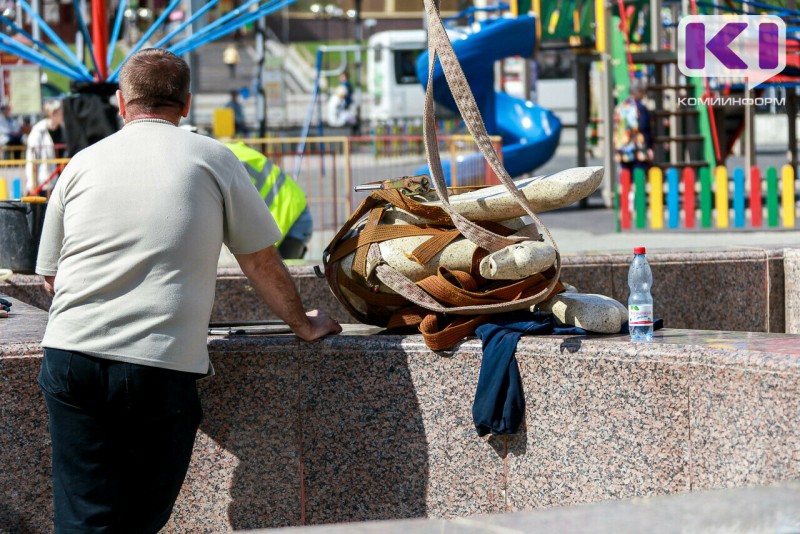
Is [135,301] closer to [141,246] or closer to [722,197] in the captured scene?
[141,246]

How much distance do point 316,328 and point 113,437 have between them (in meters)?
0.92

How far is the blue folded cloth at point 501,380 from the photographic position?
13.9ft

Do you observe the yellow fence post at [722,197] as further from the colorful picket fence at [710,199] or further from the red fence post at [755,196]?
the red fence post at [755,196]

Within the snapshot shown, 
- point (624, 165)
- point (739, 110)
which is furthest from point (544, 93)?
point (624, 165)

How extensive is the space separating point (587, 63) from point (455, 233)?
13809 mm

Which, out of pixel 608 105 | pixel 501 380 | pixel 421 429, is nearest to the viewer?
pixel 501 380

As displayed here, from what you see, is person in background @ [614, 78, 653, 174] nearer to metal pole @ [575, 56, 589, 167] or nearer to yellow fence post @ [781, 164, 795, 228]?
metal pole @ [575, 56, 589, 167]

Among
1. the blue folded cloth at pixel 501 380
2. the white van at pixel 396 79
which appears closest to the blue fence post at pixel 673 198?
the blue folded cloth at pixel 501 380

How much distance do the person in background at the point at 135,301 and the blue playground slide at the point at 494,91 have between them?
11.6m

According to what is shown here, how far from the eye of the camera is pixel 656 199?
14000mm

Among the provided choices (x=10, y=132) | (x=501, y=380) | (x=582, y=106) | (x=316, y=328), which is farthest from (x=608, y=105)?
(x=10, y=132)

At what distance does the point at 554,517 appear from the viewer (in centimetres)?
245

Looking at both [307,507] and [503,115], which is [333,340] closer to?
[307,507]

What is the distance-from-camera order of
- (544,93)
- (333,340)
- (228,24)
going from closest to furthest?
1. (333,340)
2. (228,24)
3. (544,93)
